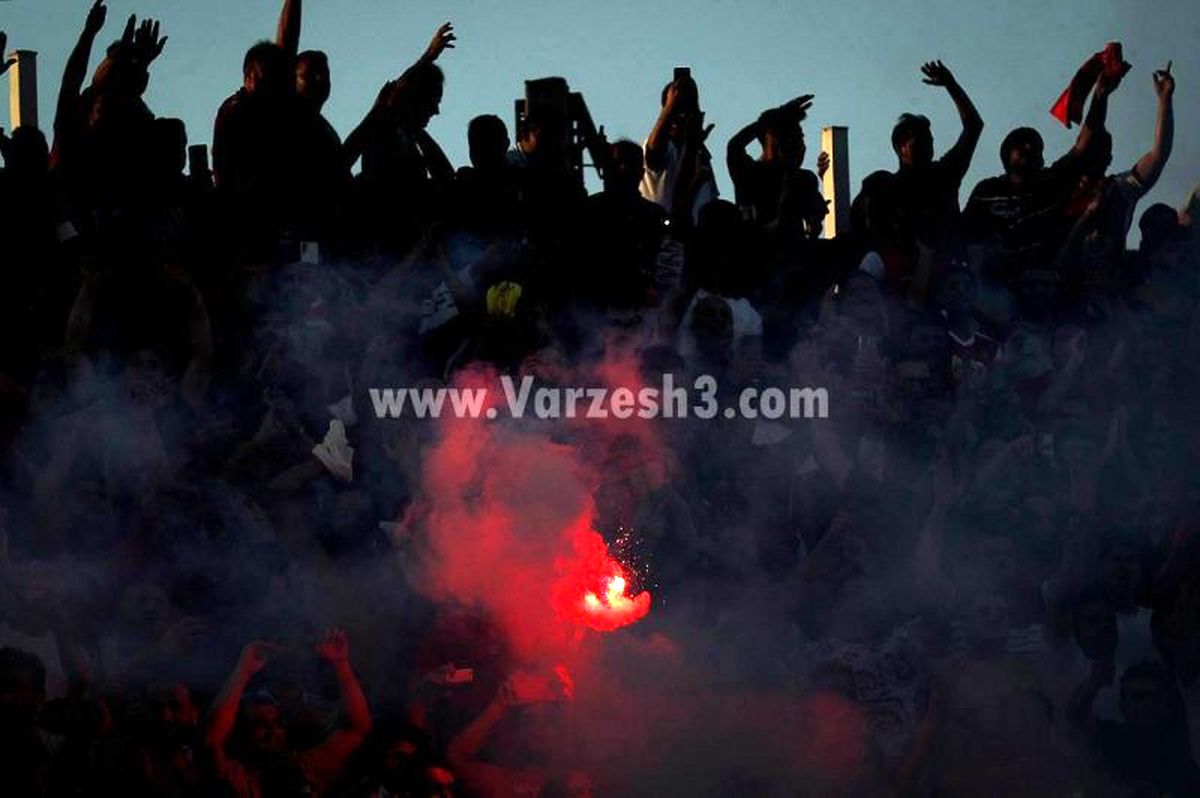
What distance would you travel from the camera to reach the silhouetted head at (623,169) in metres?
9.06

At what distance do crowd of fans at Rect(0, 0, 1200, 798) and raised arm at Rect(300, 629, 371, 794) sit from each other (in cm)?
2

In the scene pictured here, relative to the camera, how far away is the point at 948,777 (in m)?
8.16

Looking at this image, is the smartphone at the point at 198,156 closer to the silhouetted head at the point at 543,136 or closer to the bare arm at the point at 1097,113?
the silhouetted head at the point at 543,136

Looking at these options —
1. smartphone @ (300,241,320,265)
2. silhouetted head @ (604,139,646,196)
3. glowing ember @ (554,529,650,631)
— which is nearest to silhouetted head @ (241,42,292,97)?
smartphone @ (300,241,320,265)

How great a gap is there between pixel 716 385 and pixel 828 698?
128 cm

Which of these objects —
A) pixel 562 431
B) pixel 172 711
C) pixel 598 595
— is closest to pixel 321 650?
pixel 172 711

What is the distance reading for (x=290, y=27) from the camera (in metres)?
8.49

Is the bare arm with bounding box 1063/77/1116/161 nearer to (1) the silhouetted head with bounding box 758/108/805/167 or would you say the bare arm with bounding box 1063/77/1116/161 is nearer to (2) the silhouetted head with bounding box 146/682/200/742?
(1) the silhouetted head with bounding box 758/108/805/167

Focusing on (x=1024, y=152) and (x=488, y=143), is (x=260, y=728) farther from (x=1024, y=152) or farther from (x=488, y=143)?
(x=1024, y=152)

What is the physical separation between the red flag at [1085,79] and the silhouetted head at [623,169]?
6.60ft

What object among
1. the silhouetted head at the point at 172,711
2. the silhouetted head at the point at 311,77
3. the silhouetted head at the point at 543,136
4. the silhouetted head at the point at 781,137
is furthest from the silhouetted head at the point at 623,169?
the silhouetted head at the point at 172,711

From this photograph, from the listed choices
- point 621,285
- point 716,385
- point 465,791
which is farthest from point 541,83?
point 465,791

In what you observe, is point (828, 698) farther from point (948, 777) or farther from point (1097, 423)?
point (1097, 423)

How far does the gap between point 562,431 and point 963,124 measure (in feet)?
8.04
